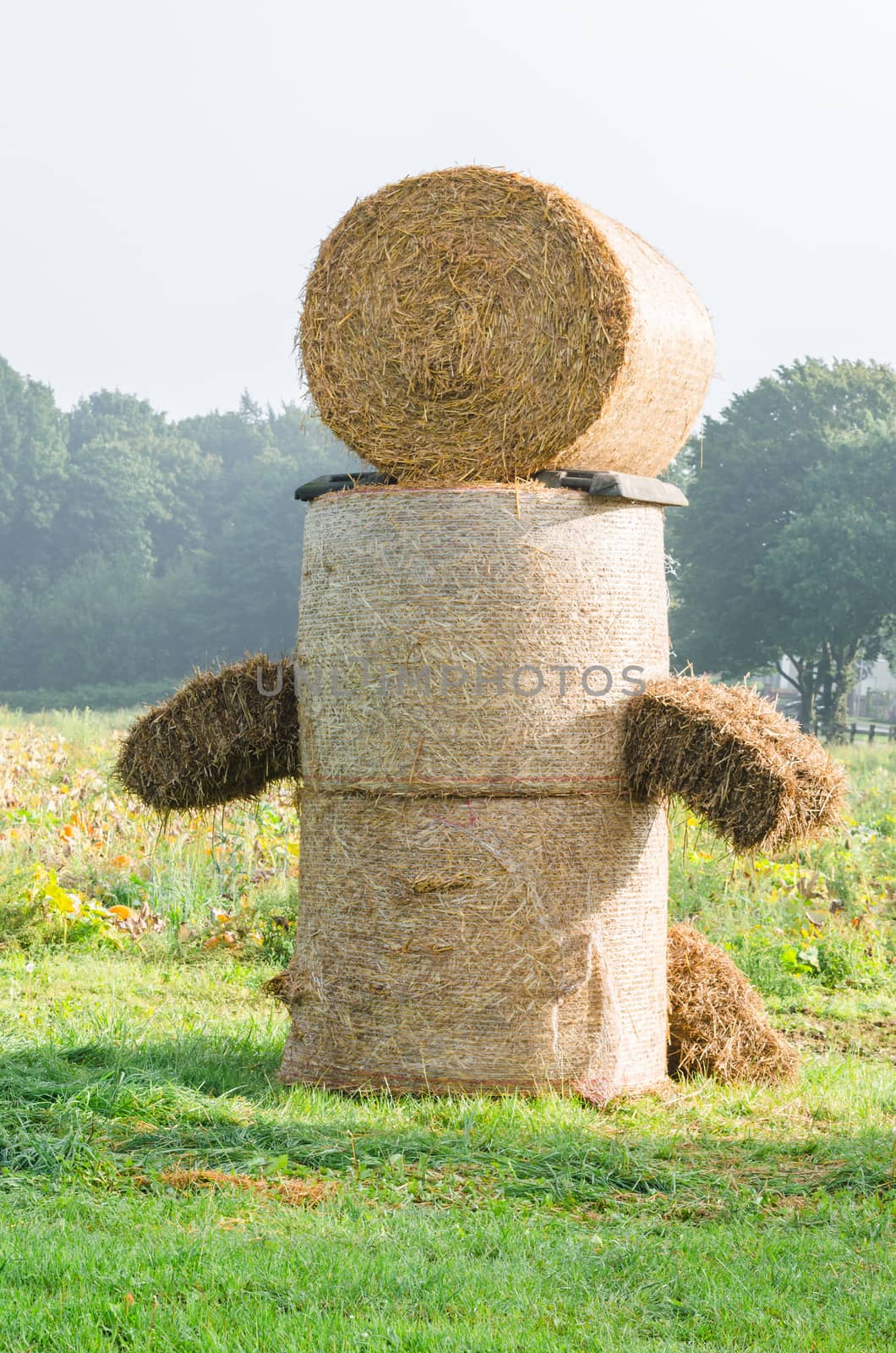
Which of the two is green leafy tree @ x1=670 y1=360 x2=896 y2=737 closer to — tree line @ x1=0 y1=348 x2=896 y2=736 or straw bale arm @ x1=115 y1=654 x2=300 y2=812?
tree line @ x1=0 y1=348 x2=896 y2=736

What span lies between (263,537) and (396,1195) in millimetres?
57410

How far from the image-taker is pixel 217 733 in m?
6.83

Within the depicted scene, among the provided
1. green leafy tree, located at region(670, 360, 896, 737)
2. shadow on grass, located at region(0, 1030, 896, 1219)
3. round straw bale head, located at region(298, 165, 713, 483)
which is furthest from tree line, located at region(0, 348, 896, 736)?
shadow on grass, located at region(0, 1030, 896, 1219)

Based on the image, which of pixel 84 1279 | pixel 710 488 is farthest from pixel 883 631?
pixel 84 1279

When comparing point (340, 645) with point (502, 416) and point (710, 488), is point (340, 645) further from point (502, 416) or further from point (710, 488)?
point (710, 488)

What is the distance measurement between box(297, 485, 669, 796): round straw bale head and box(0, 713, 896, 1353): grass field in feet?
4.58

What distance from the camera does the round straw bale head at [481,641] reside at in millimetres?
6012

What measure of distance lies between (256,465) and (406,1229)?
72.7m

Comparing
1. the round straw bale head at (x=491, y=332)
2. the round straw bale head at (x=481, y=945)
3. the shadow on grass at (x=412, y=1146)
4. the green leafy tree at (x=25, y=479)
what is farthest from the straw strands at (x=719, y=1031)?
the green leafy tree at (x=25, y=479)

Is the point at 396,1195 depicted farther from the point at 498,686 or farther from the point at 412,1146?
the point at 498,686

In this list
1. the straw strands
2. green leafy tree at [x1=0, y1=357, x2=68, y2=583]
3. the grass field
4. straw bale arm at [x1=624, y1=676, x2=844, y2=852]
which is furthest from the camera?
green leafy tree at [x1=0, y1=357, x2=68, y2=583]

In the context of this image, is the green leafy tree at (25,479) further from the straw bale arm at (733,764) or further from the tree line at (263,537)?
the straw bale arm at (733,764)

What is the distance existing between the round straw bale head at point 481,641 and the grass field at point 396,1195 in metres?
1.40

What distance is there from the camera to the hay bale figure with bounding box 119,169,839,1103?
6012 millimetres
